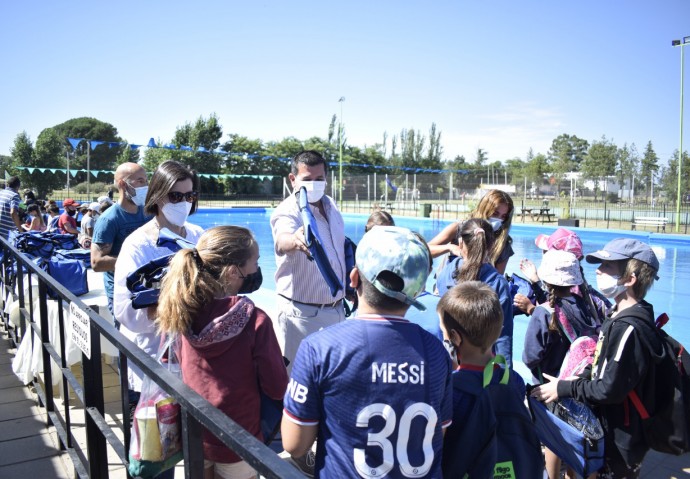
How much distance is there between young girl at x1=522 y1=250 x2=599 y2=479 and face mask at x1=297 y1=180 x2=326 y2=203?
1417 mm

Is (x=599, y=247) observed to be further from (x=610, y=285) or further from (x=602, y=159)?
(x=602, y=159)

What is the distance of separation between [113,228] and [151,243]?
34.9 inches

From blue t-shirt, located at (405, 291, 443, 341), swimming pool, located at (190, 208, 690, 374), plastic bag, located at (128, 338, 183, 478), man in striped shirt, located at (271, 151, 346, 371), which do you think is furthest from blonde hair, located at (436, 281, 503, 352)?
swimming pool, located at (190, 208, 690, 374)

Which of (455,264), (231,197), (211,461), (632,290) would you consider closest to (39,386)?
(211,461)

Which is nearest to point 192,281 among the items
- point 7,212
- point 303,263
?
point 303,263

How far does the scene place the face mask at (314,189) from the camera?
10.7ft

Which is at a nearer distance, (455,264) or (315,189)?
(455,264)

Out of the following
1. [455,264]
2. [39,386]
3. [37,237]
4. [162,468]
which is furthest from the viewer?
[37,237]

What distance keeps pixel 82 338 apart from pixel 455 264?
1.91 m

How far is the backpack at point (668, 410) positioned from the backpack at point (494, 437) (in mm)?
769

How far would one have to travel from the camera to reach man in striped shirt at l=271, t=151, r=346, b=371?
320 centimetres

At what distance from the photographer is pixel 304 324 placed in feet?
10.6

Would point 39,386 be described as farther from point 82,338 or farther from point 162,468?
point 162,468

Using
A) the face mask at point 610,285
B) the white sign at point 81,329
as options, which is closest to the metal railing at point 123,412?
the white sign at point 81,329
